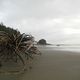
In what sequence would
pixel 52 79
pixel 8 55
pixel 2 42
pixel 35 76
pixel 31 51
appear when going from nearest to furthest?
pixel 52 79 → pixel 35 76 → pixel 2 42 → pixel 8 55 → pixel 31 51

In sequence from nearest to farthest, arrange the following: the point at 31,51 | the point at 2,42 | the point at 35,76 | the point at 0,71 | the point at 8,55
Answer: the point at 35,76, the point at 0,71, the point at 2,42, the point at 8,55, the point at 31,51

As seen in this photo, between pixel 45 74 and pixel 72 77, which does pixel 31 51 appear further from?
pixel 72 77

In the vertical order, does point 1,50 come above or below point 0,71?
above

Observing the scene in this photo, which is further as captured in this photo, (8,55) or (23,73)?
(8,55)

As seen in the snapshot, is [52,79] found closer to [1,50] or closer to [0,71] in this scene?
[0,71]

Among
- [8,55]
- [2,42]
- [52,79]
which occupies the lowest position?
[52,79]

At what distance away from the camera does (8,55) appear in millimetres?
7703

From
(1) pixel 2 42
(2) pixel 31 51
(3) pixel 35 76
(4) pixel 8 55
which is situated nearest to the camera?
(3) pixel 35 76

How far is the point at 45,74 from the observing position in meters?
5.90

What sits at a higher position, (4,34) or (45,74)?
(4,34)

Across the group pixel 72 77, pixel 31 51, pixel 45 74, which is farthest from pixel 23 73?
pixel 31 51

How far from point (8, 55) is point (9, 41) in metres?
0.87

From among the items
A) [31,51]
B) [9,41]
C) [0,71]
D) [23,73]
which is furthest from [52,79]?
[31,51]

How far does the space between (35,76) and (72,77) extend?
1.06 meters
